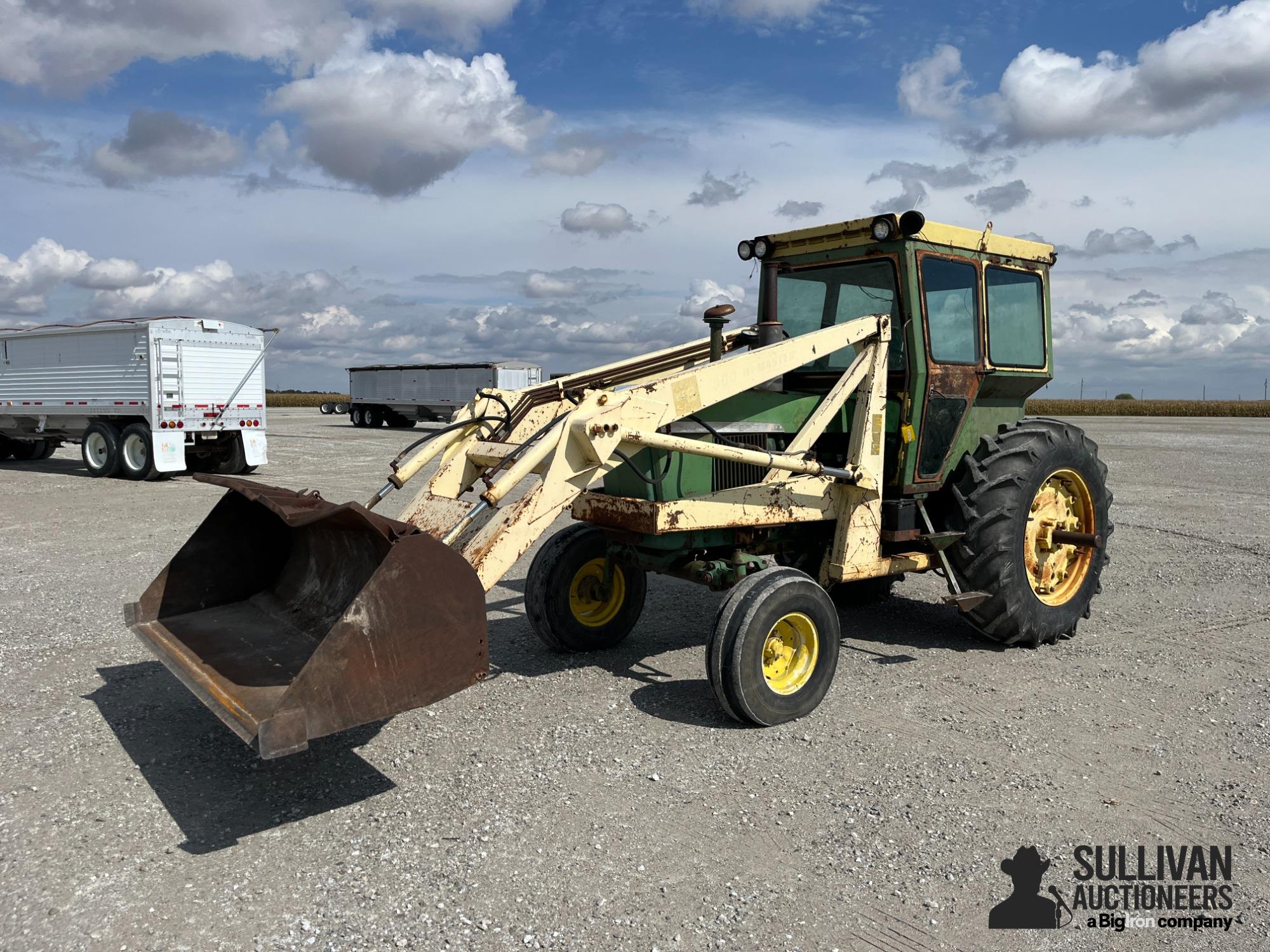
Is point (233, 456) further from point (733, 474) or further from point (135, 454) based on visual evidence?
point (733, 474)

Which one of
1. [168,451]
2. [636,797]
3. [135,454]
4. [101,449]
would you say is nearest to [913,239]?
[636,797]

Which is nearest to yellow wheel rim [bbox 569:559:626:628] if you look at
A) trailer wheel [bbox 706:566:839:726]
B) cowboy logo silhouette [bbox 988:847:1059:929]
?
trailer wheel [bbox 706:566:839:726]

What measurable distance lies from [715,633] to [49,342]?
17.5 meters

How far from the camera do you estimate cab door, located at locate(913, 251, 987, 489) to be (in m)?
5.69

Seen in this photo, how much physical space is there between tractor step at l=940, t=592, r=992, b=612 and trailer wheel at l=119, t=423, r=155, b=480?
14614 millimetres

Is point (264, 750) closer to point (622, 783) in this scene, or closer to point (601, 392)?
point (622, 783)

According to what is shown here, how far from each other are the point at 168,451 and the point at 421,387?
1702cm

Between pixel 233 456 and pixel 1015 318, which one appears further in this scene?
pixel 233 456

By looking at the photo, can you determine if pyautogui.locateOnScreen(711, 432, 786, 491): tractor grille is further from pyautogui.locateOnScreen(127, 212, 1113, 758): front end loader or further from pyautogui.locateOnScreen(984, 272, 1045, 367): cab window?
pyautogui.locateOnScreen(984, 272, 1045, 367): cab window

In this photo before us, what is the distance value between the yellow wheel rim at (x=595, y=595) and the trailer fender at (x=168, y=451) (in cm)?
1212

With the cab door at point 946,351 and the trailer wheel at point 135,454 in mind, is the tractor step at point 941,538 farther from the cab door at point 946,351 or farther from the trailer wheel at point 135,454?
the trailer wheel at point 135,454

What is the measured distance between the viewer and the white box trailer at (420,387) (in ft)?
101

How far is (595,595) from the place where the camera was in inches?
238

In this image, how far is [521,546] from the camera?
4215mm
